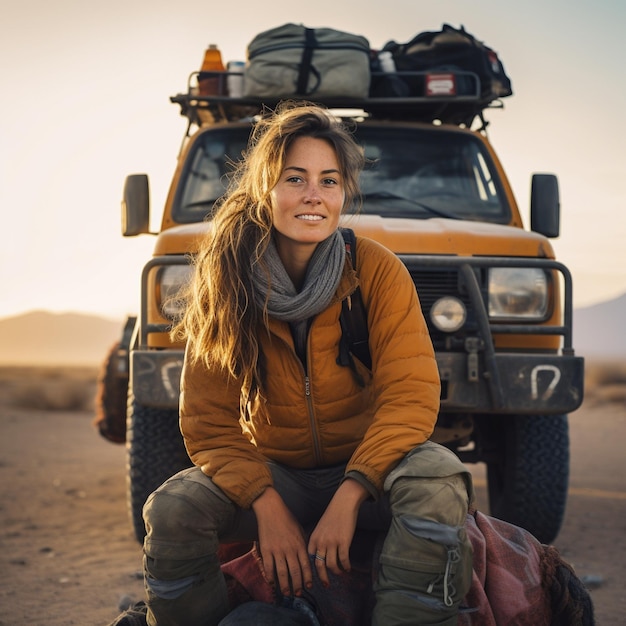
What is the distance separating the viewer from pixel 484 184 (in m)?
4.68

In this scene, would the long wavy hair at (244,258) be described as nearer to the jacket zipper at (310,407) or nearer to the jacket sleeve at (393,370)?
the jacket zipper at (310,407)

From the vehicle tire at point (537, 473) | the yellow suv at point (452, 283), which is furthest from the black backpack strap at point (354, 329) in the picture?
the vehicle tire at point (537, 473)

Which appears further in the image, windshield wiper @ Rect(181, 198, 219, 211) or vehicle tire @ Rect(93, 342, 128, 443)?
vehicle tire @ Rect(93, 342, 128, 443)

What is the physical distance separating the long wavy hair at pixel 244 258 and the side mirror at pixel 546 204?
2110 millimetres

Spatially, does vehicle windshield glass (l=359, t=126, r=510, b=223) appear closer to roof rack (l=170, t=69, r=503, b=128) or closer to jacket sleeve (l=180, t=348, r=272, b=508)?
roof rack (l=170, t=69, r=503, b=128)

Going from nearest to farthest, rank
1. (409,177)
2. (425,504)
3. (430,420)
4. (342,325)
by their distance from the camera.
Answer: (425,504) → (430,420) → (342,325) → (409,177)

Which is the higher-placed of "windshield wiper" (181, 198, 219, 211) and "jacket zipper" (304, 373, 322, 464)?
"windshield wiper" (181, 198, 219, 211)

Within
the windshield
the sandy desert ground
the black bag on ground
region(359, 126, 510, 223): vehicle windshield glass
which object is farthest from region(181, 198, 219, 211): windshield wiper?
the sandy desert ground

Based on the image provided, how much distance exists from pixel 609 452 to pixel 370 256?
7.37 m

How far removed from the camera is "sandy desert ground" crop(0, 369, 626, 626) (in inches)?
137

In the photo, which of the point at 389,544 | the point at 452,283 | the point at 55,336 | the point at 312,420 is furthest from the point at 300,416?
the point at 55,336

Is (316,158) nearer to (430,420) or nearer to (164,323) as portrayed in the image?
(430,420)

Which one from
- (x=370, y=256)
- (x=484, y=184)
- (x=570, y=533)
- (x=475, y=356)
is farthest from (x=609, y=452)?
(x=370, y=256)

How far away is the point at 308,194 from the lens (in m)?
2.65
